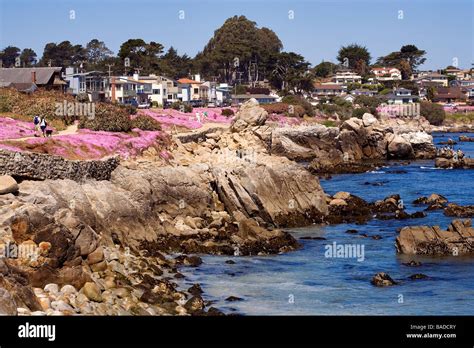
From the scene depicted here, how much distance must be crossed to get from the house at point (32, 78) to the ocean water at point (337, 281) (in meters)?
43.5

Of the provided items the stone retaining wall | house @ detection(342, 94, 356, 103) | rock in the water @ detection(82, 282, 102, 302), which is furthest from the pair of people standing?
house @ detection(342, 94, 356, 103)

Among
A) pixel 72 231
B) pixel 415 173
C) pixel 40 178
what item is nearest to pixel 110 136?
pixel 40 178

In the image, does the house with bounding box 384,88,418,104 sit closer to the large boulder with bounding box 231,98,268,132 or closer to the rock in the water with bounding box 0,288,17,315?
the large boulder with bounding box 231,98,268,132

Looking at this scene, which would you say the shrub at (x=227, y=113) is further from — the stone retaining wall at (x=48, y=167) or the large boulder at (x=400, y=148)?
the stone retaining wall at (x=48, y=167)

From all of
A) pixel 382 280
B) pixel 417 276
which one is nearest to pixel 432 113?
pixel 417 276

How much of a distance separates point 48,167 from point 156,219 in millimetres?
6056

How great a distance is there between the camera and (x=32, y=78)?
8319cm

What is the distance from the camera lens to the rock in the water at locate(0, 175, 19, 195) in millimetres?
33750

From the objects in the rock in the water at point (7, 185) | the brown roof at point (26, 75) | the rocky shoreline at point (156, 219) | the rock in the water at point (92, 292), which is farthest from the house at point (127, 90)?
the rock in the water at point (92, 292)

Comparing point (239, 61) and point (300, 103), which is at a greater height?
point (239, 61)

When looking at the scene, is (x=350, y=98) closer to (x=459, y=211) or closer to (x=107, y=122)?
(x=107, y=122)

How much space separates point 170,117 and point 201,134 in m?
13.3

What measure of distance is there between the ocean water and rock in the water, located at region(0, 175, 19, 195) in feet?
25.9

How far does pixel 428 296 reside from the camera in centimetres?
3322
